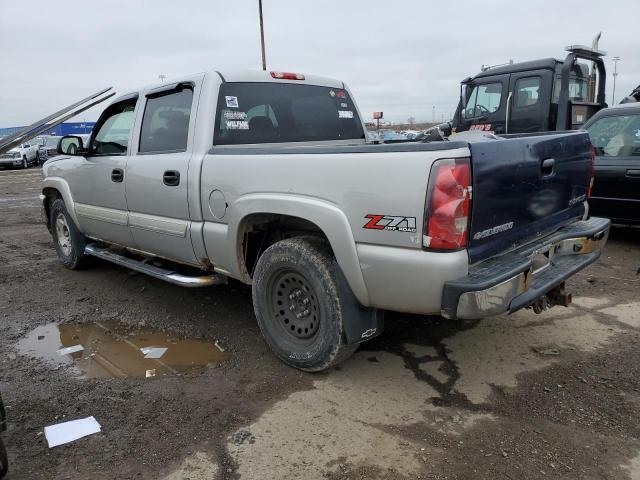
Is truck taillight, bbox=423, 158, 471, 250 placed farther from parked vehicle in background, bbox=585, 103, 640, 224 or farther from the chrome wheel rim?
the chrome wheel rim

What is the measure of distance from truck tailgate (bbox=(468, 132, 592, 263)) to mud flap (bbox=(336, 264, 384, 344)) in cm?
75

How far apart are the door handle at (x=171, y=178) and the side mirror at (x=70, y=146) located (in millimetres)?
1635

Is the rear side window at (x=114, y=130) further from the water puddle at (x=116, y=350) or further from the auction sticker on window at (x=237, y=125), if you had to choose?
the water puddle at (x=116, y=350)

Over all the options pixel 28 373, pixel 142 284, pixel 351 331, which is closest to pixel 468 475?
pixel 351 331

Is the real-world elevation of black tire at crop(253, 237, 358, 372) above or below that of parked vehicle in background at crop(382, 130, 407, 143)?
below

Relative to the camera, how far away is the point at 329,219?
2.88 metres

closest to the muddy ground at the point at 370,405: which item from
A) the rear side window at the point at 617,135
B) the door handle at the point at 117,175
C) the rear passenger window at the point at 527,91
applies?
the door handle at the point at 117,175

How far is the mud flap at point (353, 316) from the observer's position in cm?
299

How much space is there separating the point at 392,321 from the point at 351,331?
4.29 feet

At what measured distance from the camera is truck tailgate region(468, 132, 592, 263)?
8.62 feet

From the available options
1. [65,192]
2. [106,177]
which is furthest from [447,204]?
[65,192]

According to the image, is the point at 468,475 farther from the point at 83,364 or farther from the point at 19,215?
the point at 19,215

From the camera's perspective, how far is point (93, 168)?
16.1ft

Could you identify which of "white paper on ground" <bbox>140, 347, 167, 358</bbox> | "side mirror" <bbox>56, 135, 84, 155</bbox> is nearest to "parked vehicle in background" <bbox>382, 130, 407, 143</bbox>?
"white paper on ground" <bbox>140, 347, 167, 358</bbox>
